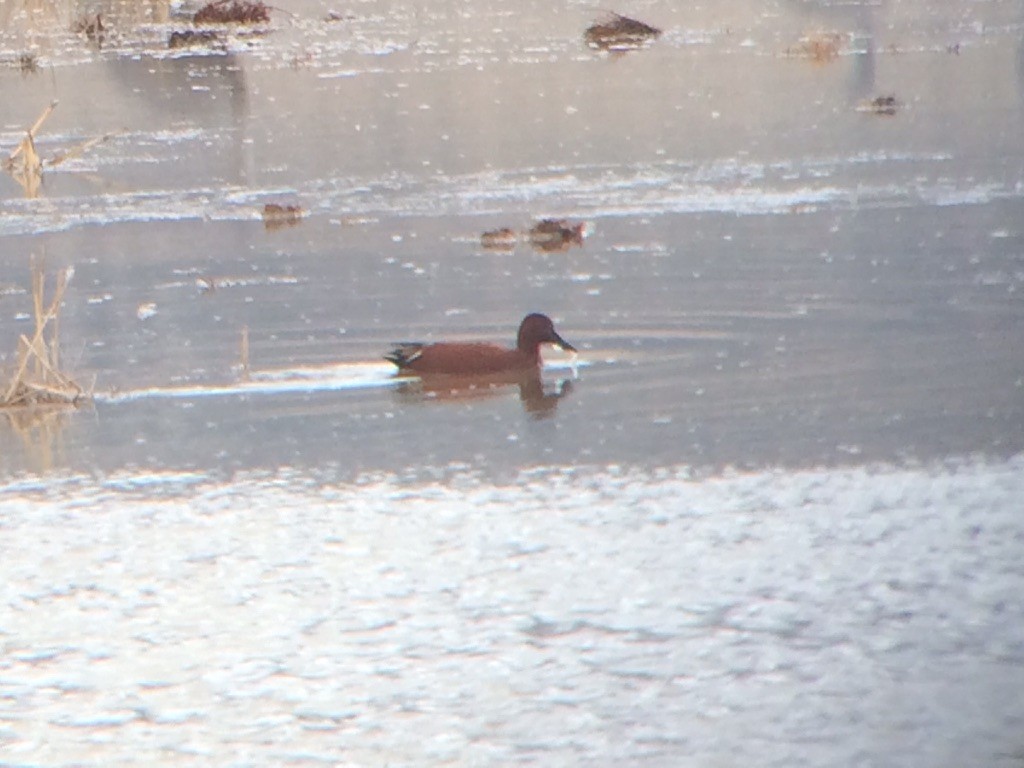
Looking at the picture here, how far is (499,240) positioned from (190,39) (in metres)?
27.9

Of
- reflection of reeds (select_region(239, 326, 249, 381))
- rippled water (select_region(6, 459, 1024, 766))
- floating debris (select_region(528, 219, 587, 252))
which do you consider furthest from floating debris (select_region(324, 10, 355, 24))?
rippled water (select_region(6, 459, 1024, 766))

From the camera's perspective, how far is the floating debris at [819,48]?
31.9 meters

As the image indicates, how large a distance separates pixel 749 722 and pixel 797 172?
13.8 m

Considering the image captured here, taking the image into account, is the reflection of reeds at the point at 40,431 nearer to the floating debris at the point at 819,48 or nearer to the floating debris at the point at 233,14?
the floating debris at the point at 819,48

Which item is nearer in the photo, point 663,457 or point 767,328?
point 663,457

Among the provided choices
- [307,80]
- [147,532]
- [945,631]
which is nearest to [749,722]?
[945,631]

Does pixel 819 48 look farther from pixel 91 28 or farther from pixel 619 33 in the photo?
pixel 91 28

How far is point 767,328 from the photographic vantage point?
39.6ft

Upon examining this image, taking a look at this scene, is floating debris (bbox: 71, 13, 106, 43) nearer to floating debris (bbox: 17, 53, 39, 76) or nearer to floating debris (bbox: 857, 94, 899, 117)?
floating debris (bbox: 17, 53, 39, 76)

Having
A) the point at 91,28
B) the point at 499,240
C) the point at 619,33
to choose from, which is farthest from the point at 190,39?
the point at 499,240

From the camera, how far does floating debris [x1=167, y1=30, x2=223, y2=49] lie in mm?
41734

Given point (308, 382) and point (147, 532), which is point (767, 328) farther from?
point (147, 532)

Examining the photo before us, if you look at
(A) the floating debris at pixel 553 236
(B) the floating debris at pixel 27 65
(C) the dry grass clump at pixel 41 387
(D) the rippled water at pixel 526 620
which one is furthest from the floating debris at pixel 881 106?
(B) the floating debris at pixel 27 65

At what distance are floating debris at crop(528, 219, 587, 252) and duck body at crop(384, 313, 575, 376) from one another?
14.0 feet
